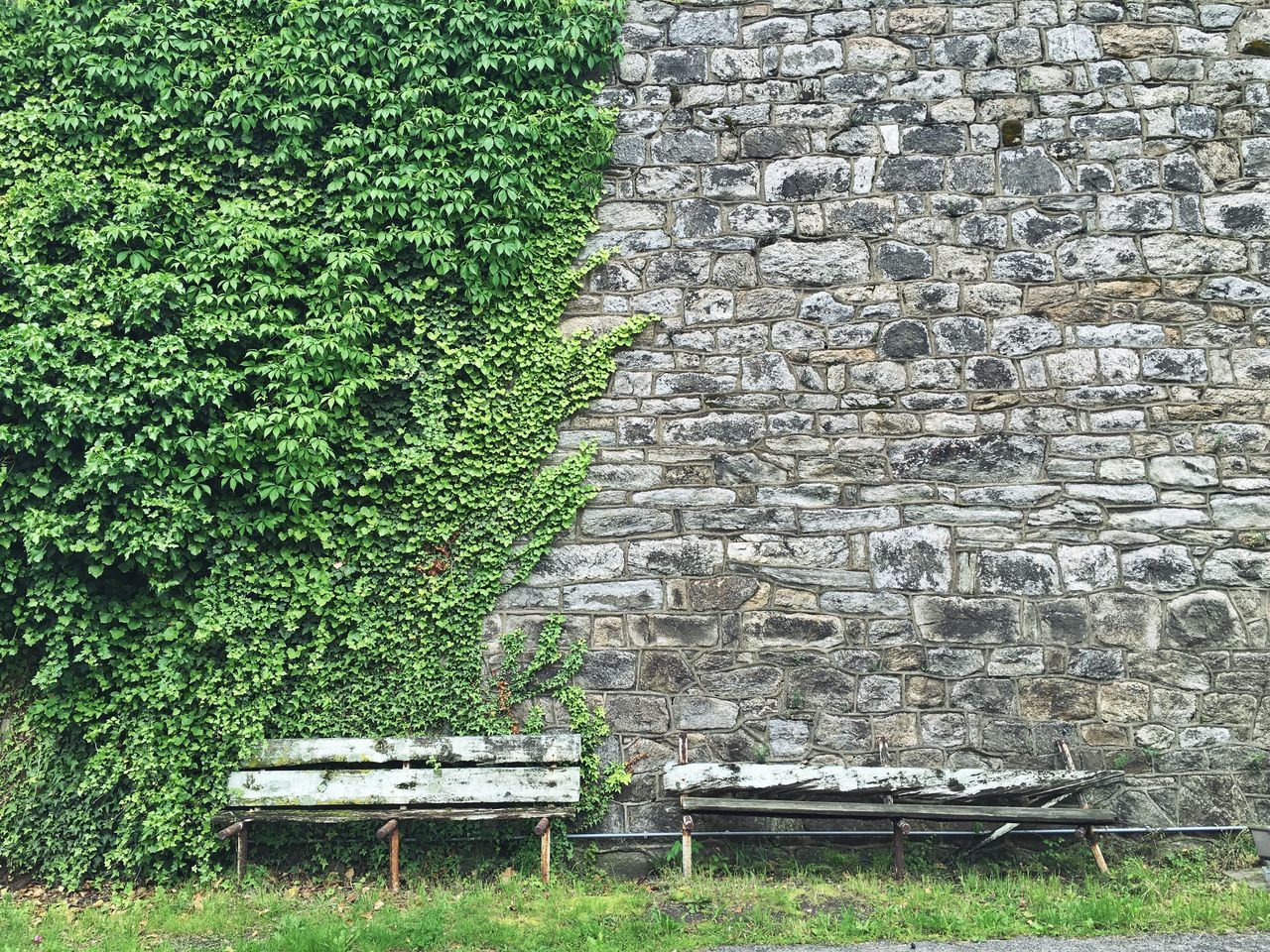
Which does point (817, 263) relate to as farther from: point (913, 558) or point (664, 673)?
point (664, 673)

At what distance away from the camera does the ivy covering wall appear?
5.05 m

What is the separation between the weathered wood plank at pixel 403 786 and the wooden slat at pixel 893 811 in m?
0.74

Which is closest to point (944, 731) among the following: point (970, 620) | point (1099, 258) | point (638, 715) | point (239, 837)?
point (970, 620)

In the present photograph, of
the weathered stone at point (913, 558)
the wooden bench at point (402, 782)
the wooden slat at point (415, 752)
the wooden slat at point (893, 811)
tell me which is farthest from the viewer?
the weathered stone at point (913, 558)

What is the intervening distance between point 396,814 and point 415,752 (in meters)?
0.33

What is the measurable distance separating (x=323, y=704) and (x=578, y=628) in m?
1.48

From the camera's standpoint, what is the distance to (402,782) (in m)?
4.97

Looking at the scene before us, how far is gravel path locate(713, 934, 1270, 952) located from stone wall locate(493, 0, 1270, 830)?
3.69 ft

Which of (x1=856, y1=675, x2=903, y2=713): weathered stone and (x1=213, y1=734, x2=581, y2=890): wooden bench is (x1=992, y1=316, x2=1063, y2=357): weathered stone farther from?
(x1=213, y1=734, x2=581, y2=890): wooden bench

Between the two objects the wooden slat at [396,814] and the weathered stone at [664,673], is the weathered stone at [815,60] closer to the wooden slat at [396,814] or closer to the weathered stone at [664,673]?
the weathered stone at [664,673]

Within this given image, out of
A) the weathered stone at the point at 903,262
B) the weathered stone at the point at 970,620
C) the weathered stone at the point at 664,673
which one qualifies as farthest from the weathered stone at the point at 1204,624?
the weathered stone at the point at 664,673

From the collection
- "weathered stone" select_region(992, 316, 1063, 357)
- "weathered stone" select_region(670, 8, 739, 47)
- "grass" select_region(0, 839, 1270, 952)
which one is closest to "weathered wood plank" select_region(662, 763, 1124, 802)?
"grass" select_region(0, 839, 1270, 952)

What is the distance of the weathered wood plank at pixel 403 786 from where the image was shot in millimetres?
4938

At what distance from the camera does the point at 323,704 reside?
519 centimetres
